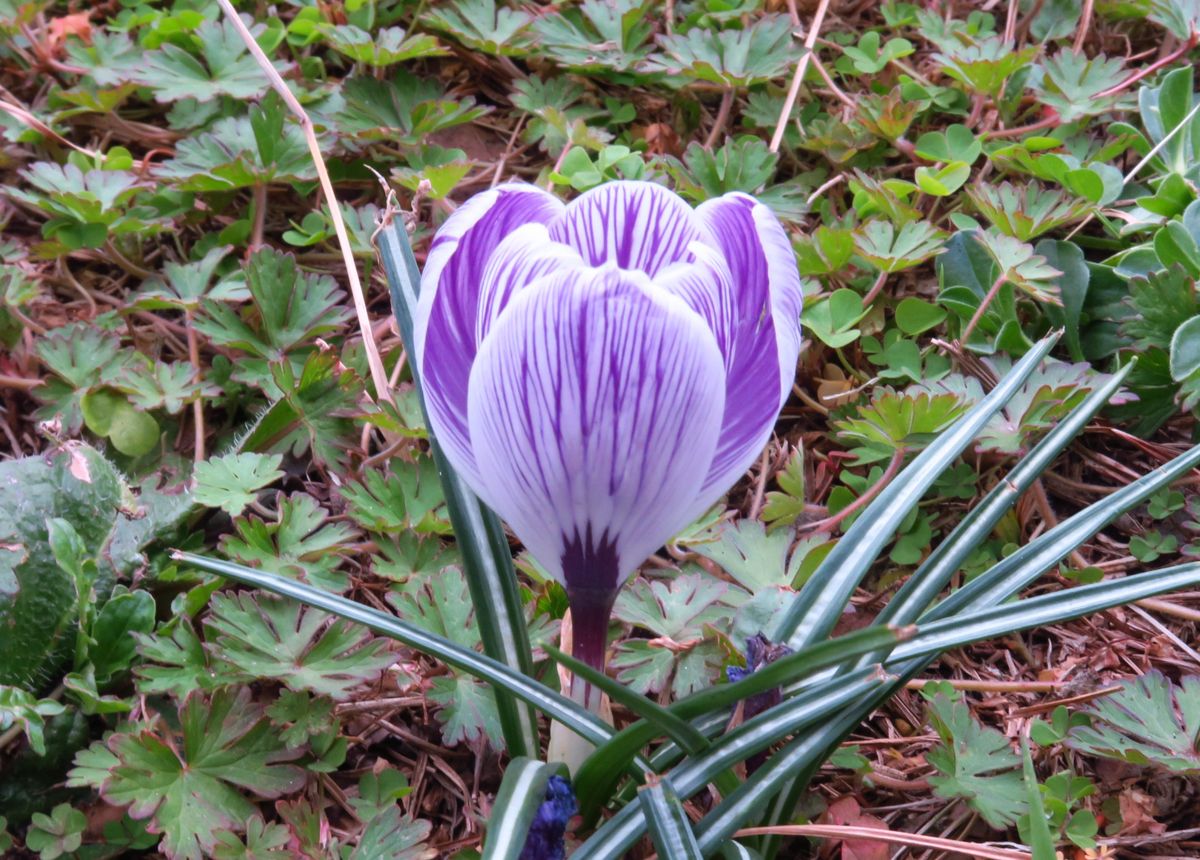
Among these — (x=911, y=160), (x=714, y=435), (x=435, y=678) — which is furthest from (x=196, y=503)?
(x=911, y=160)

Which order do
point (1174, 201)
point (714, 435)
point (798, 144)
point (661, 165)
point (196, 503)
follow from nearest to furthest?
point (714, 435), point (196, 503), point (1174, 201), point (661, 165), point (798, 144)

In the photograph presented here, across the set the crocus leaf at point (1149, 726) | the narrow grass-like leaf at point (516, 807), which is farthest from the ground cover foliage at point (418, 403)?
the narrow grass-like leaf at point (516, 807)

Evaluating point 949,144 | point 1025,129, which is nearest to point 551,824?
point 949,144

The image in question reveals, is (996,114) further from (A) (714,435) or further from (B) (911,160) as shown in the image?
(A) (714,435)

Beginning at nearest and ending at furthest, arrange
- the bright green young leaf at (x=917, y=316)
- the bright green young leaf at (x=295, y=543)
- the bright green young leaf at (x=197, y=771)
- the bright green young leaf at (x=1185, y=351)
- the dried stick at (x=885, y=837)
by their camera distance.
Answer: the dried stick at (x=885, y=837) < the bright green young leaf at (x=197, y=771) < the bright green young leaf at (x=295, y=543) < the bright green young leaf at (x=1185, y=351) < the bright green young leaf at (x=917, y=316)

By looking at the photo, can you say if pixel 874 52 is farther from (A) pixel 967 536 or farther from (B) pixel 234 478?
(B) pixel 234 478


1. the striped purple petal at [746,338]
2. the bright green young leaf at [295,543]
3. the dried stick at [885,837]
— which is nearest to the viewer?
the striped purple petal at [746,338]

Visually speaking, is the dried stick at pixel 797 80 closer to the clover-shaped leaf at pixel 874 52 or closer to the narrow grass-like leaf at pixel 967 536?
the clover-shaped leaf at pixel 874 52
